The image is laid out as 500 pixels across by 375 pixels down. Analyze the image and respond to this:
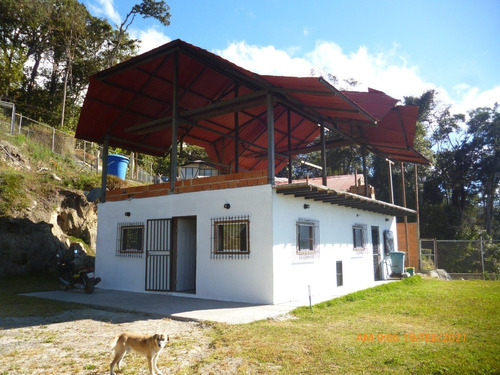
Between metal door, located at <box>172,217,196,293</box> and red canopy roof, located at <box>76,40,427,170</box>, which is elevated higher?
red canopy roof, located at <box>76,40,427,170</box>

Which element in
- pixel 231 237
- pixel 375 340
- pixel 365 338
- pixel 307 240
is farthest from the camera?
pixel 307 240

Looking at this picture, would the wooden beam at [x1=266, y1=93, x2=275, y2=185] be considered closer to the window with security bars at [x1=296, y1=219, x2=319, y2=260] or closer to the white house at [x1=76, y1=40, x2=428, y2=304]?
the white house at [x1=76, y1=40, x2=428, y2=304]

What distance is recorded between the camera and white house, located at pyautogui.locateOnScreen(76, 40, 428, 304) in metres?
8.75

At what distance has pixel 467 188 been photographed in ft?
110

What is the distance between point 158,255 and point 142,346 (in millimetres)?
6556

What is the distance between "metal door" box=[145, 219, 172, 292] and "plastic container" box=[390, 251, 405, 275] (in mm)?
9362

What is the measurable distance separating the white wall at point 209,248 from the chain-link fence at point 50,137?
31.9ft

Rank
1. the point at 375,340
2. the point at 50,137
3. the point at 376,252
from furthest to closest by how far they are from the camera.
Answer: the point at 50,137 < the point at 376,252 < the point at 375,340

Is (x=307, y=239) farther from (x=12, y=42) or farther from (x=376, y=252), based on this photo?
(x=12, y=42)

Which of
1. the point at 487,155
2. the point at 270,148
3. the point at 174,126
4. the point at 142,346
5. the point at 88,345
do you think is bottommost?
the point at 88,345

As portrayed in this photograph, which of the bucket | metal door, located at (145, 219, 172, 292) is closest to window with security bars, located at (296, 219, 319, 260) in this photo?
metal door, located at (145, 219, 172, 292)

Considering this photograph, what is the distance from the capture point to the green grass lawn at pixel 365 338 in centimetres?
417

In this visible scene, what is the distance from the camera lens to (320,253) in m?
A: 10.3

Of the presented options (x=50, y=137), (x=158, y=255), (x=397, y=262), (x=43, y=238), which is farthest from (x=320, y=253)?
(x=50, y=137)
